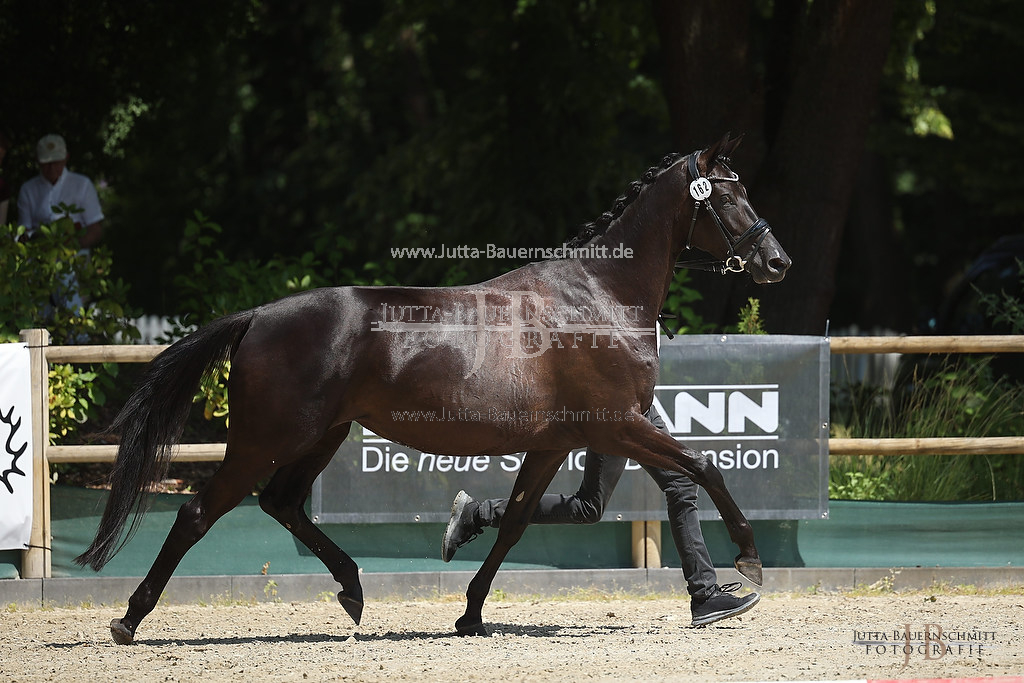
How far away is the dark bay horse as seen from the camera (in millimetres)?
5328

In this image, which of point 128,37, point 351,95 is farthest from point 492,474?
point 351,95

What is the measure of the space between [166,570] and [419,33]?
1497 cm

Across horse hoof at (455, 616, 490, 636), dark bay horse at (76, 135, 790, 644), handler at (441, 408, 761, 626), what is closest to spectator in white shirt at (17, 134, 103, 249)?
dark bay horse at (76, 135, 790, 644)

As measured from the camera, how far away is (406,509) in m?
6.80

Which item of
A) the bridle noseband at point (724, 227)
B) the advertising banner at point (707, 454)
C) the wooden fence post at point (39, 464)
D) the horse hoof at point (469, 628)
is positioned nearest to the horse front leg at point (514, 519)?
the horse hoof at point (469, 628)

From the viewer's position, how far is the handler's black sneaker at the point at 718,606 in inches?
228

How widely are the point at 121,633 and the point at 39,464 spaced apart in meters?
1.58

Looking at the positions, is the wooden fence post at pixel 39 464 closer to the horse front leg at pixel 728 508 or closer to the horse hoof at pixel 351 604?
the horse hoof at pixel 351 604

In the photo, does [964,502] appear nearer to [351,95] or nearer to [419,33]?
[419,33]

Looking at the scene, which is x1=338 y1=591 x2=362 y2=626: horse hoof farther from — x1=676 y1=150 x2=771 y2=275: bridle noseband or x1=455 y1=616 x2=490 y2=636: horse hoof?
x1=676 y1=150 x2=771 y2=275: bridle noseband

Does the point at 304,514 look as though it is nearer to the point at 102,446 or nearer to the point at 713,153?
the point at 102,446

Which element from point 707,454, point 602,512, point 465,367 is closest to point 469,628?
point 602,512

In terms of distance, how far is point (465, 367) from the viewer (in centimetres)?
542

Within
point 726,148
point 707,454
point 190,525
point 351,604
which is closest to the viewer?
point 190,525
